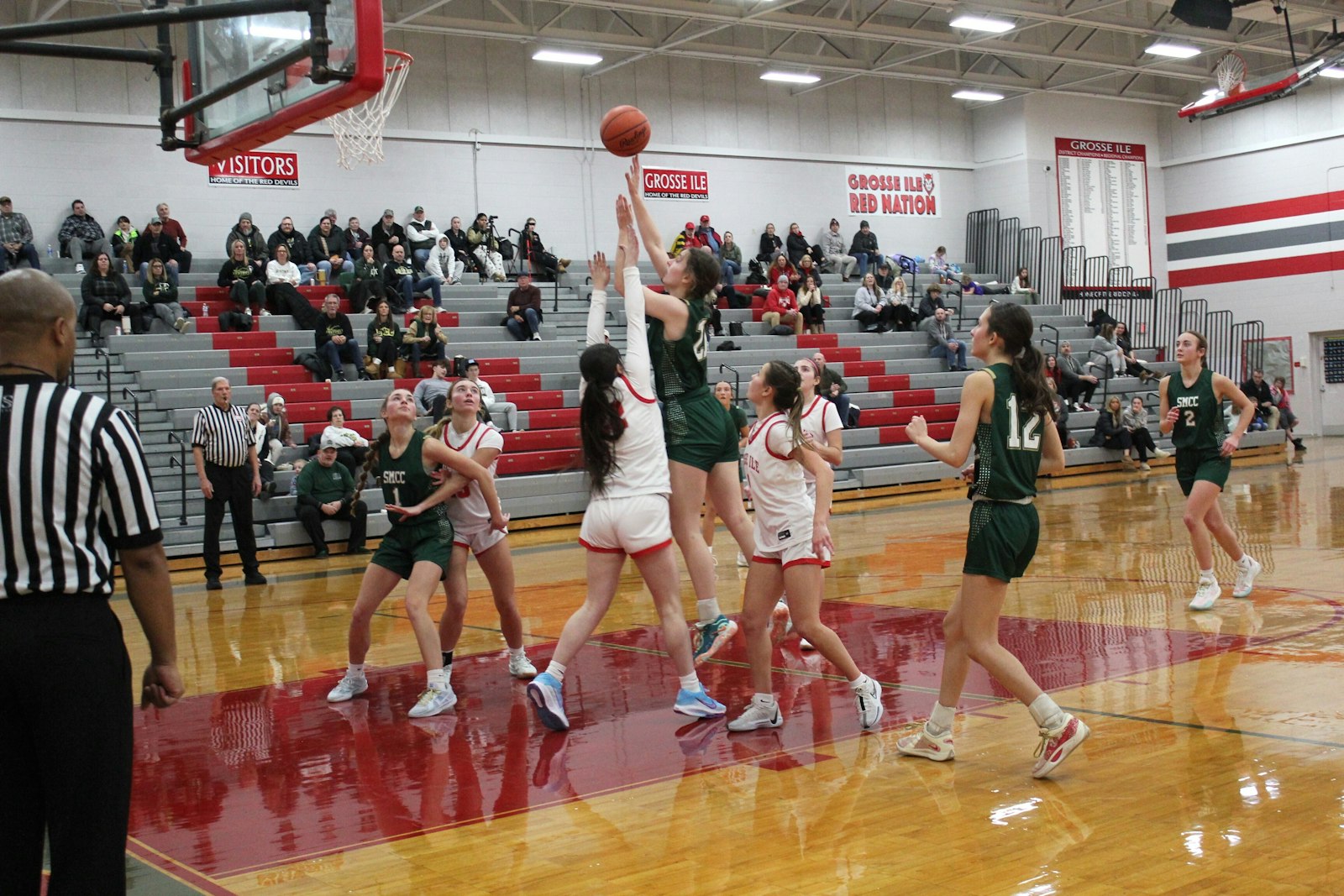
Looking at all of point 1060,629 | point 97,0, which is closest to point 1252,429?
point 1060,629

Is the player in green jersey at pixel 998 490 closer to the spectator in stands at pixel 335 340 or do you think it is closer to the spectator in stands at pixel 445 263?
the spectator in stands at pixel 335 340

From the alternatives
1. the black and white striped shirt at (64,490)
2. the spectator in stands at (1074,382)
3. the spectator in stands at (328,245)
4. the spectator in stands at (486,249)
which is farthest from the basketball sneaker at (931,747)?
the spectator in stands at (1074,382)

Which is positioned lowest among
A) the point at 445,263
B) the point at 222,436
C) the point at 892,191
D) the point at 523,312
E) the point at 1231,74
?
the point at 222,436

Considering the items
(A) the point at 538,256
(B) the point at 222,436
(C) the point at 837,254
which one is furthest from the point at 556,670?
(C) the point at 837,254

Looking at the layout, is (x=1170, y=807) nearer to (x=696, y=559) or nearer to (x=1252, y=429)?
(x=696, y=559)

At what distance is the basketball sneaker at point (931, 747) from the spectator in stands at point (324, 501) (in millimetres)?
9750

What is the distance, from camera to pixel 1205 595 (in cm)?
778

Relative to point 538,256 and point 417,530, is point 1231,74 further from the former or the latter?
point 417,530

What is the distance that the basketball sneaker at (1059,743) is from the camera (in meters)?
4.45

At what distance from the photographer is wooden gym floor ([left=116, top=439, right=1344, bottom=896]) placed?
3.74 meters

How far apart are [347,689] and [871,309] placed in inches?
720

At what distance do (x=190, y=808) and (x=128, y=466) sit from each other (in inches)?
94.5

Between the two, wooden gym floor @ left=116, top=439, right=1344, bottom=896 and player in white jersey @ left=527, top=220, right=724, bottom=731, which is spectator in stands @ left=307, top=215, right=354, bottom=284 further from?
player in white jersey @ left=527, top=220, right=724, bottom=731

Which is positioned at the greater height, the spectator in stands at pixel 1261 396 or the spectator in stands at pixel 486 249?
the spectator in stands at pixel 486 249
